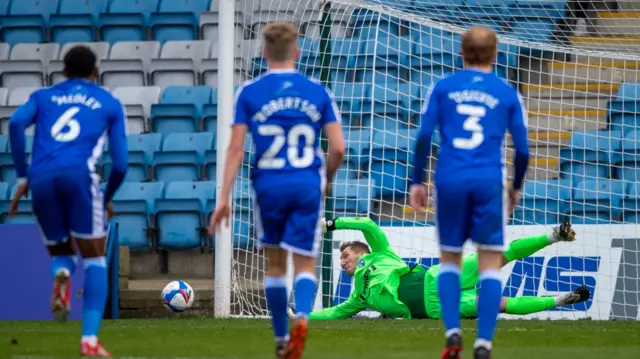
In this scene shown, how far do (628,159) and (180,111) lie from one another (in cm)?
554

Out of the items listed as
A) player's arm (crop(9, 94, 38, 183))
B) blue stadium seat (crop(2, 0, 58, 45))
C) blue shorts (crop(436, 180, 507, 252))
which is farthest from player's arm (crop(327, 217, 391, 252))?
blue stadium seat (crop(2, 0, 58, 45))

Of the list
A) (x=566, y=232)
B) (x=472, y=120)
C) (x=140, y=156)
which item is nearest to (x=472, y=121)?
(x=472, y=120)

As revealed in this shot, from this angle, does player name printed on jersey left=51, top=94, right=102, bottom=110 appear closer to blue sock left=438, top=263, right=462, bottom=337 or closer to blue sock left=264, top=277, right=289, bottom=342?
blue sock left=264, top=277, right=289, bottom=342

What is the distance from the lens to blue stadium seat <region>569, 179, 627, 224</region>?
504 inches

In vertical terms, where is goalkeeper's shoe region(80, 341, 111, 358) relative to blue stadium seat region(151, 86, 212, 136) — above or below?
below

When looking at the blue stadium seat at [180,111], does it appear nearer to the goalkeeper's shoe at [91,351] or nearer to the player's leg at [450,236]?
the goalkeeper's shoe at [91,351]

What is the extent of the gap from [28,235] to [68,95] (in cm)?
533

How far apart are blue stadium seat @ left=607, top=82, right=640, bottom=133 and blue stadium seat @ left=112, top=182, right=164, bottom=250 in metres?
5.33

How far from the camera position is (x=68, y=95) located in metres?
6.80

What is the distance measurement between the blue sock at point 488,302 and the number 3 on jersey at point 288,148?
1091 mm

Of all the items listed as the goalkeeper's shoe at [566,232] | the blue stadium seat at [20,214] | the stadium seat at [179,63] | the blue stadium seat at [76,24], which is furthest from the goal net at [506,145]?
the blue stadium seat at [76,24]

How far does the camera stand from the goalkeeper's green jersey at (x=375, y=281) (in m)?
11.0

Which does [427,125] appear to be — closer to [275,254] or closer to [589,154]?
[275,254]

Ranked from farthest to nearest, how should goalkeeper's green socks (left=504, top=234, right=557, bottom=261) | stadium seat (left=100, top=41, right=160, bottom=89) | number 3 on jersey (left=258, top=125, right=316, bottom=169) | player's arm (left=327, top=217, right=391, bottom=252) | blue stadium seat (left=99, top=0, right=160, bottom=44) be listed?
1. blue stadium seat (left=99, top=0, right=160, bottom=44)
2. stadium seat (left=100, top=41, right=160, bottom=89)
3. player's arm (left=327, top=217, right=391, bottom=252)
4. goalkeeper's green socks (left=504, top=234, right=557, bottom=261)
5. number 3 on jersey (left=258, top=125, right=316, bottom=169)
